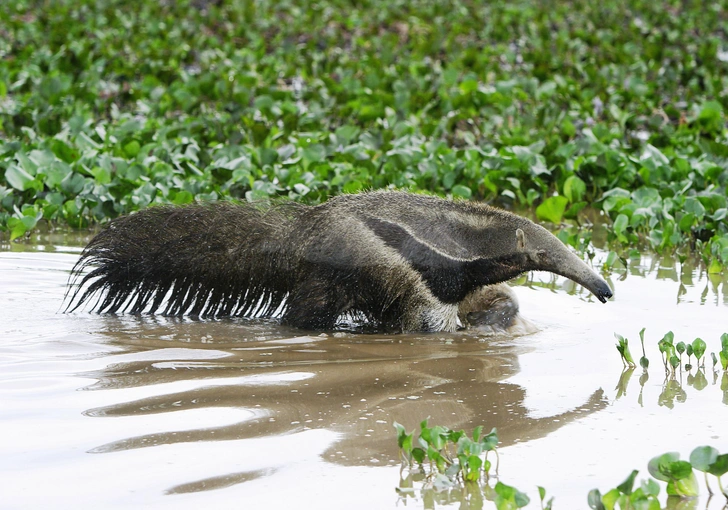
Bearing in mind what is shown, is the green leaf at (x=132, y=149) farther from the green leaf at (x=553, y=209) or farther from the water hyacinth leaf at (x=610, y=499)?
the water hyacinth leaf at (x=610, y=499)

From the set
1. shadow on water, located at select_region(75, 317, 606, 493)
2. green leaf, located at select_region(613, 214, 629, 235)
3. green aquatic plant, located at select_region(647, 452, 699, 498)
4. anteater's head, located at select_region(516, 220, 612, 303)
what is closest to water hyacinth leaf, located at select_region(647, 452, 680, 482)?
green aquatic plant, located at select_region(647, 452, 699, 498)

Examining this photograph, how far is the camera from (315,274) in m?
7.11

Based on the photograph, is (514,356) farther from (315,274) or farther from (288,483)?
(288,483)

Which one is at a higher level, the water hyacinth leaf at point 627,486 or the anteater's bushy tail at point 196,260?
the anteater's bushy tail at point 196,260

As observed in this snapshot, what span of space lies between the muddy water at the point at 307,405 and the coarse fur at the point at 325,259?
212mm

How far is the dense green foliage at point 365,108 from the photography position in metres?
10.1

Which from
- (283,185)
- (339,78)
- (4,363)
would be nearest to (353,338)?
(4,363)

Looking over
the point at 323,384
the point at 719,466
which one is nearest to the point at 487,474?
the point at 719,466

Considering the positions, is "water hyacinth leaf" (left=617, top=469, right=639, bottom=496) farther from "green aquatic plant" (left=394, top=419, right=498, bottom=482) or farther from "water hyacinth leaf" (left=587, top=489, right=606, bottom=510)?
"green aquatic plant" (left=394, top=419, right=498, bottom=482)

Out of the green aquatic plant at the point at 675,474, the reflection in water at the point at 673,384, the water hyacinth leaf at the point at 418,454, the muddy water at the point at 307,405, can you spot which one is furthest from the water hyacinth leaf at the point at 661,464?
the reflection in water at the point at 673,384

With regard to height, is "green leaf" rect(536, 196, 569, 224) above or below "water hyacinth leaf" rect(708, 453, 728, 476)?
above

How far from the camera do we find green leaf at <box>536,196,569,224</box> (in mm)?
9945

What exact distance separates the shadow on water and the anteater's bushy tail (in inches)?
9.8

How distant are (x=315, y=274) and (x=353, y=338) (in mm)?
506
